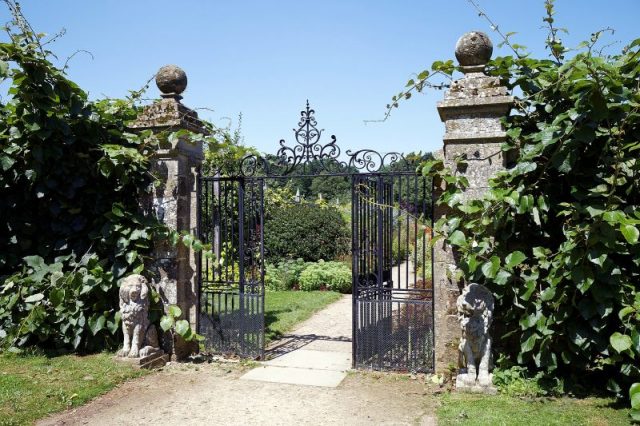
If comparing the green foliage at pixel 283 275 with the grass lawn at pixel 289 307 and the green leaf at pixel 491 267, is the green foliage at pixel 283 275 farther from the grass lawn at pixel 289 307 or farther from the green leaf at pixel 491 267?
the green leaf at pixel 491 267

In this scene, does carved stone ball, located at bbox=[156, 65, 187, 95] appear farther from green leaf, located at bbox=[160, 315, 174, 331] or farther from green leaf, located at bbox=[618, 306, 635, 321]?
green leaf, located at bbox=[618, 306, 635, 321]

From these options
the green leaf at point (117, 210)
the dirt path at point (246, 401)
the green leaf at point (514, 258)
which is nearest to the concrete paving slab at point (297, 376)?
the dirt path at point (246, 401)

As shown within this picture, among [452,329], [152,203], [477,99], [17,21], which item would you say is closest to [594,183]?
[477,99]

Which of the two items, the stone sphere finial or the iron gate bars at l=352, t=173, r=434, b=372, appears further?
Result: the stone sphere finial

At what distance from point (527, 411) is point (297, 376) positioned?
239 cm

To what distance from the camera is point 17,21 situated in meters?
5.69

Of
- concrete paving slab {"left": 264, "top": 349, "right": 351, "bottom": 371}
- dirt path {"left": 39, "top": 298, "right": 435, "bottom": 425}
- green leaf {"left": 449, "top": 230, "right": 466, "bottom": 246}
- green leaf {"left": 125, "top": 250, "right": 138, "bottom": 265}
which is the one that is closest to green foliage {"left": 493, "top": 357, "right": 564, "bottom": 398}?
dirt path {"left": 39, "top": 298, "right": 435, "bottom": 425}

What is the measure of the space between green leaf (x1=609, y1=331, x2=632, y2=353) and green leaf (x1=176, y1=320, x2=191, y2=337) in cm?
405

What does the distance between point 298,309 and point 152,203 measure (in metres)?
4.53

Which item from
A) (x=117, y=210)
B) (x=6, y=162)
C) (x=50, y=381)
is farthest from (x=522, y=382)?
(x=6, y=162)

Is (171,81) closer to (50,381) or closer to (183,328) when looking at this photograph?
(183,328)

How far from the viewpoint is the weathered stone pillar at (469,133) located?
198 inches

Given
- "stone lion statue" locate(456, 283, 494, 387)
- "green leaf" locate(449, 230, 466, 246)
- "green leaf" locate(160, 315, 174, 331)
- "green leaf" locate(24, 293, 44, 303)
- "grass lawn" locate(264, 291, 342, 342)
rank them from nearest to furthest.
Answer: "stone lion statue" locate(456, 283, 494, 387) < "green leaf" locate(449, 230, 466, 246) < "green leaf" locate(160, 315, 174, 331) < "green leaf" locate(24, 293, 44, 303) < "grass lawn" locate(264, 291, 342, 342)

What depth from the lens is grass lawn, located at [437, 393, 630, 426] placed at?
13.2ft
